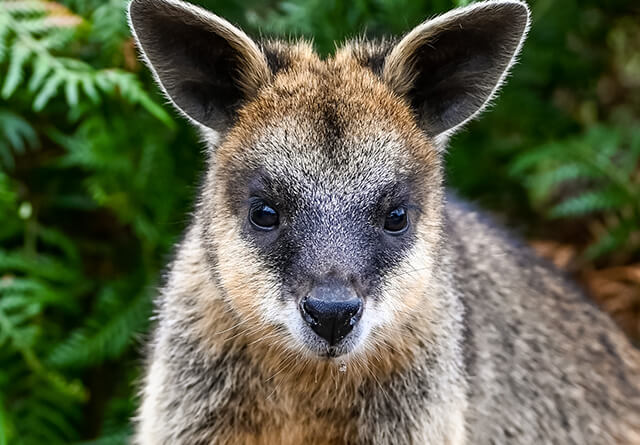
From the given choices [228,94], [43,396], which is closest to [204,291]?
[228,94]

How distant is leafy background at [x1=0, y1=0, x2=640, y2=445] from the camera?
5859mm

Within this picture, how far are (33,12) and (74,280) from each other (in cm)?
178

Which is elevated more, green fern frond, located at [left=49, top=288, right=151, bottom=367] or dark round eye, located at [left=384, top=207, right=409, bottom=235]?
dark round eye, located at [left=384, top=207, right=409, bottom=235]

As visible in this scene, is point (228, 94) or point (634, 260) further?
point (634, 260)

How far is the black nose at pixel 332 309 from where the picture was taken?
3586 mm

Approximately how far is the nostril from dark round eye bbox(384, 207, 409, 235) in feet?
1.51

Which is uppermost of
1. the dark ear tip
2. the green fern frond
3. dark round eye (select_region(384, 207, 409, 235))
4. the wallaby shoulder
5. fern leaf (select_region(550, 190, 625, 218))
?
the dark ear tip

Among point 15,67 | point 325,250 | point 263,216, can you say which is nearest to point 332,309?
point 325,250

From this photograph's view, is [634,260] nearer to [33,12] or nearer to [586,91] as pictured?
[586,91]

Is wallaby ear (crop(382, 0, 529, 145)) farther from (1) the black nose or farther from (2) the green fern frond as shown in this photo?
(2) the green fern frond

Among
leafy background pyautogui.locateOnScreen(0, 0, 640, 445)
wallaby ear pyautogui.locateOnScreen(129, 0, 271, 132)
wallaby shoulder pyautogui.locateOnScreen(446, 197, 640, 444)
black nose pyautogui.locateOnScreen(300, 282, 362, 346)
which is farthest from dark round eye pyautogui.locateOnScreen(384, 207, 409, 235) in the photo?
leafy background pyautogui.locateOnScreen(0, 0, 640, 445)

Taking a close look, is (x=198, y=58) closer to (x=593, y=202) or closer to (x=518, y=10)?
(x=518, y=10)

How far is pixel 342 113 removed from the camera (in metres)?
3.98

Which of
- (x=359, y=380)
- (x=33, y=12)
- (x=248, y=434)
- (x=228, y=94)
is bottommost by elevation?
(x=248, y=434)
